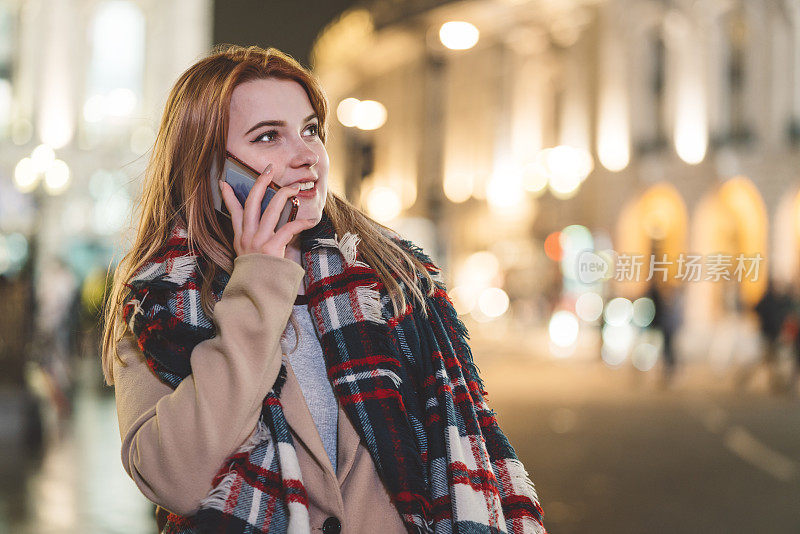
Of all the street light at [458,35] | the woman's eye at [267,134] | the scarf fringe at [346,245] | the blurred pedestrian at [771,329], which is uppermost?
the street light at [458,35]

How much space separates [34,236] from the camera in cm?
943

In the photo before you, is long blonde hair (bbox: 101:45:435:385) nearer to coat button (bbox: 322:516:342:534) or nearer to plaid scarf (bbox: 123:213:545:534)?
plaid scarf (bbox: 123:213:545:534)

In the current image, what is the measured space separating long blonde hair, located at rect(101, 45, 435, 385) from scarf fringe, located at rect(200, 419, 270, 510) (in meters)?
0.27

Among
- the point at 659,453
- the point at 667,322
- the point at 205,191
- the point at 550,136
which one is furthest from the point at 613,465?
the point at 550,136

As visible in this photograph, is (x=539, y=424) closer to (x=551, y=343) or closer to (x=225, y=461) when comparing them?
(x=225, y=461)

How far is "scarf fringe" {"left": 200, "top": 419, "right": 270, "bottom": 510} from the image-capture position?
5.00ft

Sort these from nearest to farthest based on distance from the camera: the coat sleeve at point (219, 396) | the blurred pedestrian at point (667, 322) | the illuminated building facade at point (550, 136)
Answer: the coat sleeve at point (219, 396)
the blurred pedestrian at point (667, 322)
the illuminated building facade at point (550, 136)

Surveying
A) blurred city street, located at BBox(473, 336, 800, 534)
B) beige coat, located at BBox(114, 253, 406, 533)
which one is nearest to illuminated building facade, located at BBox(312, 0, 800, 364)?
blurred city street, located at BBox(473, 336, 800, 534)

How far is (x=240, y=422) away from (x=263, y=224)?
359 millimetres

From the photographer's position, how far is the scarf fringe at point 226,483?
5.00 feet

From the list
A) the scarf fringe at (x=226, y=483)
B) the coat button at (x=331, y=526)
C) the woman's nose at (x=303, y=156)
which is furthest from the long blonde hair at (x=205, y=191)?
the coat button at (x=331, y=526)

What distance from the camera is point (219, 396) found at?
4.94ft

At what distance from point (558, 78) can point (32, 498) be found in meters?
27.4

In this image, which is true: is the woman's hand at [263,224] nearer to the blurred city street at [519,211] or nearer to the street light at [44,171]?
the blurred city street at [519,211]
